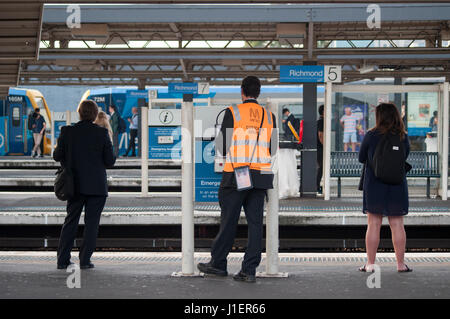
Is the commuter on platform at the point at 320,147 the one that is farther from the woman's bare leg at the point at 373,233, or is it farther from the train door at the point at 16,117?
the train door at the point at 16,117

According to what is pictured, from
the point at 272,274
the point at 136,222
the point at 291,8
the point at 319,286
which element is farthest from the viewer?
the point at 291,8

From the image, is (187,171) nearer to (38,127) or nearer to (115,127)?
(38,127)

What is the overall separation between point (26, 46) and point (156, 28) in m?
6.81

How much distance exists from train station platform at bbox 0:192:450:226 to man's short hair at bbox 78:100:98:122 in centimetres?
349

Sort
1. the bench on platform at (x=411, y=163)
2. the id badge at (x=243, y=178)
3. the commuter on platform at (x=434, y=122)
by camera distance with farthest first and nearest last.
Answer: the commuter on platform at (x=434, y=122) → the bench on platform at (x=411, y=163) → the id badge at (x=243, y=178)

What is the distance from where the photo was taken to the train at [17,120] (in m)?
30.8

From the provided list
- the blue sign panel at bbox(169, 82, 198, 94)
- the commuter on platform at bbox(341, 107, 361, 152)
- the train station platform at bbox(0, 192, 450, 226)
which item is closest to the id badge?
the train station platform at bbox(0, 192, 450, 226)

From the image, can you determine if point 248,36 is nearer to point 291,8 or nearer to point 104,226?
point 291,8

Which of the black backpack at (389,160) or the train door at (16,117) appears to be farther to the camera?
the train door at (16,117)

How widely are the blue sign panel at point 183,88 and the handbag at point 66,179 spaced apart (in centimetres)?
1667

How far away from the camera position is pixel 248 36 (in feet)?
58.0

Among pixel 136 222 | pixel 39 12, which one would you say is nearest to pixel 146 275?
pixel 136 222

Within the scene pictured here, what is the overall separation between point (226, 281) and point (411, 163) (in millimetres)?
7369

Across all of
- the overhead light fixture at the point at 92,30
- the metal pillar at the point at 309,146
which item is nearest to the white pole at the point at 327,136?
the metal pillar at the point at 309,146
